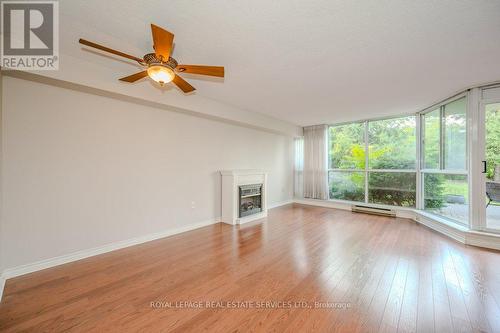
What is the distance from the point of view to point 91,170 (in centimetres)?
279

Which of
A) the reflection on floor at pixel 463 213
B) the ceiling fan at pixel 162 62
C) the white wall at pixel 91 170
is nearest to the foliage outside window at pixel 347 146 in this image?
the reflection on floor at pixel 463 213

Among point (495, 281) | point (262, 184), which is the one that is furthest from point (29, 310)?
point (495, 281)

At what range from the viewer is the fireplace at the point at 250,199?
14.6ft

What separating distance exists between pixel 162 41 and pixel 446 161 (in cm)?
527

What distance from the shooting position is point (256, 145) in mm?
5531

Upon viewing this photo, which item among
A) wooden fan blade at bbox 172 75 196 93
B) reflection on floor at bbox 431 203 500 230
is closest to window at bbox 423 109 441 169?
reflection on floor at bbox 431 203 500 230

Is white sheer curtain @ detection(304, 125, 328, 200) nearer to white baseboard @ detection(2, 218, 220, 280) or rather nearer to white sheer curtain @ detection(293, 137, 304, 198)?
white sheer curtain @ detection(293, 137, 304, 198)

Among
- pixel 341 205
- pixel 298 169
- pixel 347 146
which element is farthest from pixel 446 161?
pixel 298 169

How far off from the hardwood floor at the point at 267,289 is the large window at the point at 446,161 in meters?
0.98

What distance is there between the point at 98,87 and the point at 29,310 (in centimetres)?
241

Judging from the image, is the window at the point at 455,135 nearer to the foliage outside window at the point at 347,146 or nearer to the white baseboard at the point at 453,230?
the white baseboard at the point at 453,230

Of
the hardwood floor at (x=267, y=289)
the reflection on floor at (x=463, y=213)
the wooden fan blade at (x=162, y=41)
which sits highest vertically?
the wooden fan blade at (x=162, y=41)

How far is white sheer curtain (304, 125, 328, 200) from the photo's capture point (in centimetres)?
623

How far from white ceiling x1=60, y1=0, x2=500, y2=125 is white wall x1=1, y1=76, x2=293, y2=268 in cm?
68
